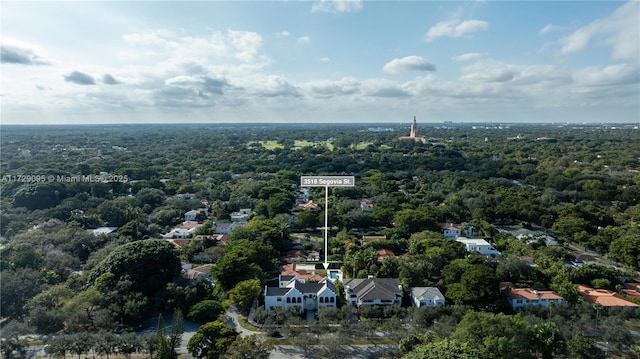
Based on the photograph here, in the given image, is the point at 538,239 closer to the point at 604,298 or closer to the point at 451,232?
the point at 451,232

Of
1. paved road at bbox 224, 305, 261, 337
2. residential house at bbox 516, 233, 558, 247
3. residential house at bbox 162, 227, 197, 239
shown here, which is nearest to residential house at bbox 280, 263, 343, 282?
paved road at bbox 224, 305, 261, 337

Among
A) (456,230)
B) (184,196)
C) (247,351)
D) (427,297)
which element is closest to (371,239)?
(456,230)

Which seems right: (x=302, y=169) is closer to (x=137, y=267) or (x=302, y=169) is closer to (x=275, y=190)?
(x=275, y=190)

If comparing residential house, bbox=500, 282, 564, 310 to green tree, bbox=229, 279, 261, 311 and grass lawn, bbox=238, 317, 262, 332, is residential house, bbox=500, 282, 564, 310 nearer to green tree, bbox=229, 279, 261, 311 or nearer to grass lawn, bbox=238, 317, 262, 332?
grass lawn, bbox=238, 317, 262, 332

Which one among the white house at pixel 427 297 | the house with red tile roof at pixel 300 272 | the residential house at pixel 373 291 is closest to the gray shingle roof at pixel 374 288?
the residential house at pixel 373 291

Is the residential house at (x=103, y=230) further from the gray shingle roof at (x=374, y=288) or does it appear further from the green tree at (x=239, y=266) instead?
the gray shingle roof at (x=374, y=288)
